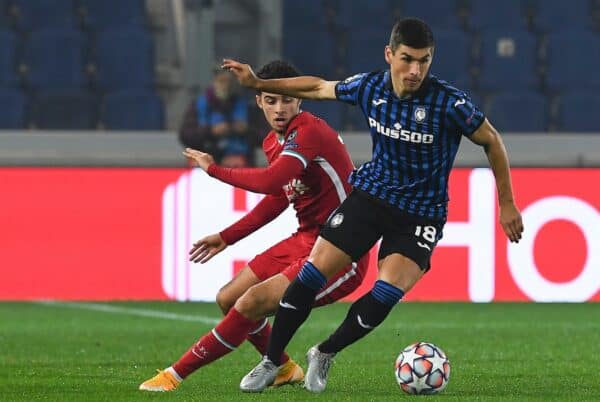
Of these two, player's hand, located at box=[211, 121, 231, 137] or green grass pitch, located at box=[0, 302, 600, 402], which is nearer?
green grass pitch, located at box=[0, 302, 600, 402]

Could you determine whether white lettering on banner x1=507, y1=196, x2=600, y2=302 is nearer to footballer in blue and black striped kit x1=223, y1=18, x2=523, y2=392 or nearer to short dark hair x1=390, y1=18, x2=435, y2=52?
footballer in blue and black striped kit x1=223, y1=18, x2=523, y2=392

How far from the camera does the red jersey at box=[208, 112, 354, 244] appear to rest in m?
6.66

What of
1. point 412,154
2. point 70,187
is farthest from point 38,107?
point 412,154

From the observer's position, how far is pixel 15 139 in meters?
13.5

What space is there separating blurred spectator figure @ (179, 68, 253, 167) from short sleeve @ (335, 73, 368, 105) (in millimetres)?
6285

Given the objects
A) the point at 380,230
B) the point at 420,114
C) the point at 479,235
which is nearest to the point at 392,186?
the point at 380,230

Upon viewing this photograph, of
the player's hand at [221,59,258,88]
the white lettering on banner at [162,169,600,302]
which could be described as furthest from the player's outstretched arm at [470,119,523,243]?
the white lettering on banner at [162,169,600,302]

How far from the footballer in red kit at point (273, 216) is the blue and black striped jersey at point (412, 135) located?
26 cm

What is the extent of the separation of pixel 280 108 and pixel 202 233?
17.9ft

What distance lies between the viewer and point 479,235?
12312 mm

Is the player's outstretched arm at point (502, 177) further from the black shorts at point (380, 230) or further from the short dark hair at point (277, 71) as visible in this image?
the short dark hair at point (277, 71)

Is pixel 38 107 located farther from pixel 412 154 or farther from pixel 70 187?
pixel 412 154

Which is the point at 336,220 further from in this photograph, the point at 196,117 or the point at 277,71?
the point at 196,117

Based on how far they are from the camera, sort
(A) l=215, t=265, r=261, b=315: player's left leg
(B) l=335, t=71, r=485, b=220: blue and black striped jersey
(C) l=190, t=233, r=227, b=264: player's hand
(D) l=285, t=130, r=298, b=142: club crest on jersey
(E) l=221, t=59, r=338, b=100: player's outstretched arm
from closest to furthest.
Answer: (B) l=335, t=71, r=485, b=220: blue and black striped jersey < (E) l=221, t=59, r=338, b=100: player's outstretched arm < (D) l=285, t=130, r=298, b=142: club crest on jersey < (A) l=215, t=265, r=261, b=315: player's left leg < (C) l=190, t=233, r=227, b=264: player's hand
